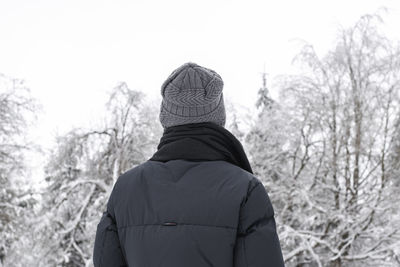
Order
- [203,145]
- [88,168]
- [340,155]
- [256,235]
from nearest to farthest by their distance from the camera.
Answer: [256,235]
[203,145]
[340,155]
[88,168]

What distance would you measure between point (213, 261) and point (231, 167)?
0.30 metres

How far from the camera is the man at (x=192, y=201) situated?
1.46m

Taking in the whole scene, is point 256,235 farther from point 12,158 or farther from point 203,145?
point 12,158

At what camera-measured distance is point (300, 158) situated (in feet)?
42.2

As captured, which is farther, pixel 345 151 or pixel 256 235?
pixel 345 151

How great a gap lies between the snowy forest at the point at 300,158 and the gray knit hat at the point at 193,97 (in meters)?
9.50

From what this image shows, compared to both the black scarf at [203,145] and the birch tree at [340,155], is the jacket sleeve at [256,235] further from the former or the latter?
the birch tree at [340,155]

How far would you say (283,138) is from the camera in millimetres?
13242

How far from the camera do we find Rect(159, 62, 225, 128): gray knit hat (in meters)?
1.68

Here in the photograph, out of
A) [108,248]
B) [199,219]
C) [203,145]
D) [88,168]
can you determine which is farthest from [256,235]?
[88,168]

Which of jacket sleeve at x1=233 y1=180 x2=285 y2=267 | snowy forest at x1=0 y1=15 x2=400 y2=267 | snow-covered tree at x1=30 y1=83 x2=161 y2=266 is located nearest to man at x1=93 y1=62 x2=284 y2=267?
jacket sleeve at x1=233 y1=180 x2=285 y2=267

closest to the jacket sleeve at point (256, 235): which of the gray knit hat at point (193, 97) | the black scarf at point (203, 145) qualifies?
the black scarf at point (203, 145)

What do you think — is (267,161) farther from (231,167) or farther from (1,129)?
(231,167)

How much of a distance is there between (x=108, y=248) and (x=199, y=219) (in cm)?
36
